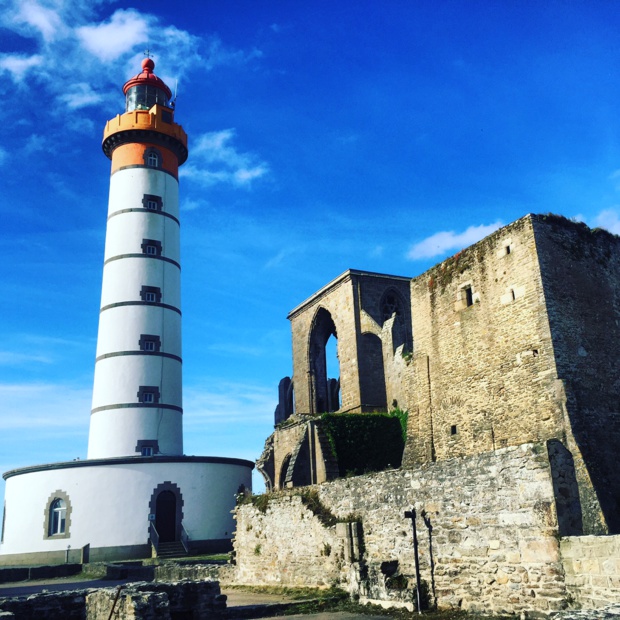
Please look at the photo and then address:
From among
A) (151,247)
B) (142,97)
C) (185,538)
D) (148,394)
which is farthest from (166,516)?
(142,97)

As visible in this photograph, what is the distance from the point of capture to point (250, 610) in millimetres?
11945

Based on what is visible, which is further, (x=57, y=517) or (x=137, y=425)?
(x=137, y=425)

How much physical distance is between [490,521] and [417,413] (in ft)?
28.9

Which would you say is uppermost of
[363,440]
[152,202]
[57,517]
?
[152,202]

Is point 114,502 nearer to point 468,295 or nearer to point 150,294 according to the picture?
point 150,294

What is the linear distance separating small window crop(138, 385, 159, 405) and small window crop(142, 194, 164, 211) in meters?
8.74

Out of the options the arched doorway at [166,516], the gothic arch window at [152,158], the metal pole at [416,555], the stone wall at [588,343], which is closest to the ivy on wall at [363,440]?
the arched doorway at [166,516]

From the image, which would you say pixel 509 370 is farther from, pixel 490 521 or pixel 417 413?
pixel 490 521

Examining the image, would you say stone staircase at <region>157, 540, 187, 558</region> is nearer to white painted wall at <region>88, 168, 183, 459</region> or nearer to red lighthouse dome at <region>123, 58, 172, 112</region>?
white painted wall at <region>88, 168, 183, 459</region>

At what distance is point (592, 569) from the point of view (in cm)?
880

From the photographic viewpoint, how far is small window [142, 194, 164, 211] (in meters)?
31.6

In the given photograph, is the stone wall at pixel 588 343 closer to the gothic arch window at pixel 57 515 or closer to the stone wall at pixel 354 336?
the stone wall at pixel 354 336

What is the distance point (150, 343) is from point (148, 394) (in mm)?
2321

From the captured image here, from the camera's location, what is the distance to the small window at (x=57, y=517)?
1022 inches
